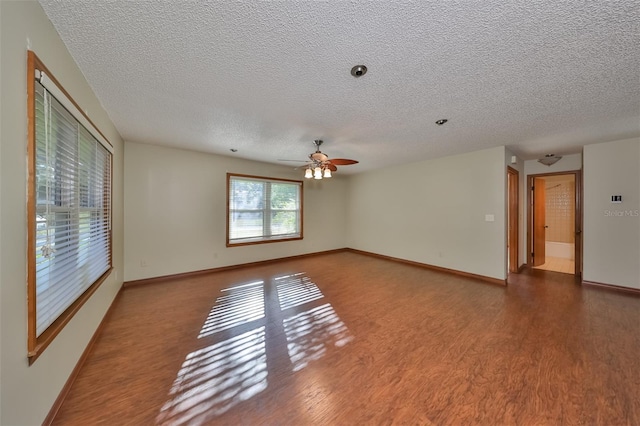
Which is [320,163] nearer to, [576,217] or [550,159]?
[550,159]

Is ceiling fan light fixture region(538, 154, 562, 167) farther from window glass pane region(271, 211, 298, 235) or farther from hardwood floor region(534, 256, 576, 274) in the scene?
window glass pane region(271, 211, 298, 235)

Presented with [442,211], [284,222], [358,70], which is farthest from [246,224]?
[442,211]

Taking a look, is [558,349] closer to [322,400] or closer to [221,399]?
[322,400]

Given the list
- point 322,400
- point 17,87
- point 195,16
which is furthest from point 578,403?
point 17,87

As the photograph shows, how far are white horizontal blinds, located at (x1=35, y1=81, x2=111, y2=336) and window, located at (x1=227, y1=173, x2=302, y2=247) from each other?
256 cm

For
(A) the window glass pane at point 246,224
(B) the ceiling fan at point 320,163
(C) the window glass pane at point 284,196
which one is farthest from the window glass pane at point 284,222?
(B) the ceiling fan at point 320,163

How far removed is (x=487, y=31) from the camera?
4.69ft

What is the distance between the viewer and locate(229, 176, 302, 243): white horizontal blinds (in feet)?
16.2

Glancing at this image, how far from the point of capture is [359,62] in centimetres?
172

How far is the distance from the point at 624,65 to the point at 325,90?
236cm

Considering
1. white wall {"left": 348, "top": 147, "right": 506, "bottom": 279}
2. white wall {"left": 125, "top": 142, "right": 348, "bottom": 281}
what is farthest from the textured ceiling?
white wall {"left": 348, "top": 147, "right": 506, "bottom": 279}

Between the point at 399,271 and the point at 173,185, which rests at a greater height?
the point at 173,185

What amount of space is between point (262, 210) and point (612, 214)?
6.44 meters

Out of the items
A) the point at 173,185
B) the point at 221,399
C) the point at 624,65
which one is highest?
the point at 624,65
